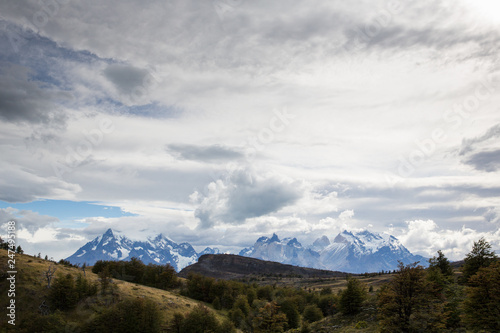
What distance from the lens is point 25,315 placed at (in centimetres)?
6362

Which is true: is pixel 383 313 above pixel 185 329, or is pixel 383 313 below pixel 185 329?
above

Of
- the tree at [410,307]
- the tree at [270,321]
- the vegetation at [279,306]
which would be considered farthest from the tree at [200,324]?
the tree at [410,307]

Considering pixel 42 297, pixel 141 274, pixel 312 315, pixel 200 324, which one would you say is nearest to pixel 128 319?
pixel 200 324

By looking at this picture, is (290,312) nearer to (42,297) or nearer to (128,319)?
(128,319)

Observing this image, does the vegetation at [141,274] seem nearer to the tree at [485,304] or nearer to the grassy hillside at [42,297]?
the grassy hillside at [42,297]

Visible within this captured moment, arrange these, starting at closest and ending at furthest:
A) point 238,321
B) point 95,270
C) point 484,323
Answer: point 484,323
point 238,321
point 95,270

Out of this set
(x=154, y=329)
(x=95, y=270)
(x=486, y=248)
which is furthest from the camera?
(x=95, y=270)

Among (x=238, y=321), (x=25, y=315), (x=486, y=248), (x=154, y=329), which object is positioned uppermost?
(x=486, y=248)

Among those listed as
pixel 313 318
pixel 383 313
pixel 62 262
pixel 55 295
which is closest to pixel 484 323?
pixel 383 313

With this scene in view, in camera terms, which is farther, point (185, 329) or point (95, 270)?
point (95, 270)

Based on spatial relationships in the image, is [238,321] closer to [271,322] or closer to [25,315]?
[271,322]

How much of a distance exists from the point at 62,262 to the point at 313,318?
82795 mm

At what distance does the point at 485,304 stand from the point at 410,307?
8169 mm

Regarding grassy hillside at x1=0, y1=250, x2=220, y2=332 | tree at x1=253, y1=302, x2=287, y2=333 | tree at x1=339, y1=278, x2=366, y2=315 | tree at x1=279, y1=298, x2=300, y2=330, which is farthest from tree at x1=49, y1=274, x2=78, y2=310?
tree at x1=339, y1=278, x2=366, y2=315
